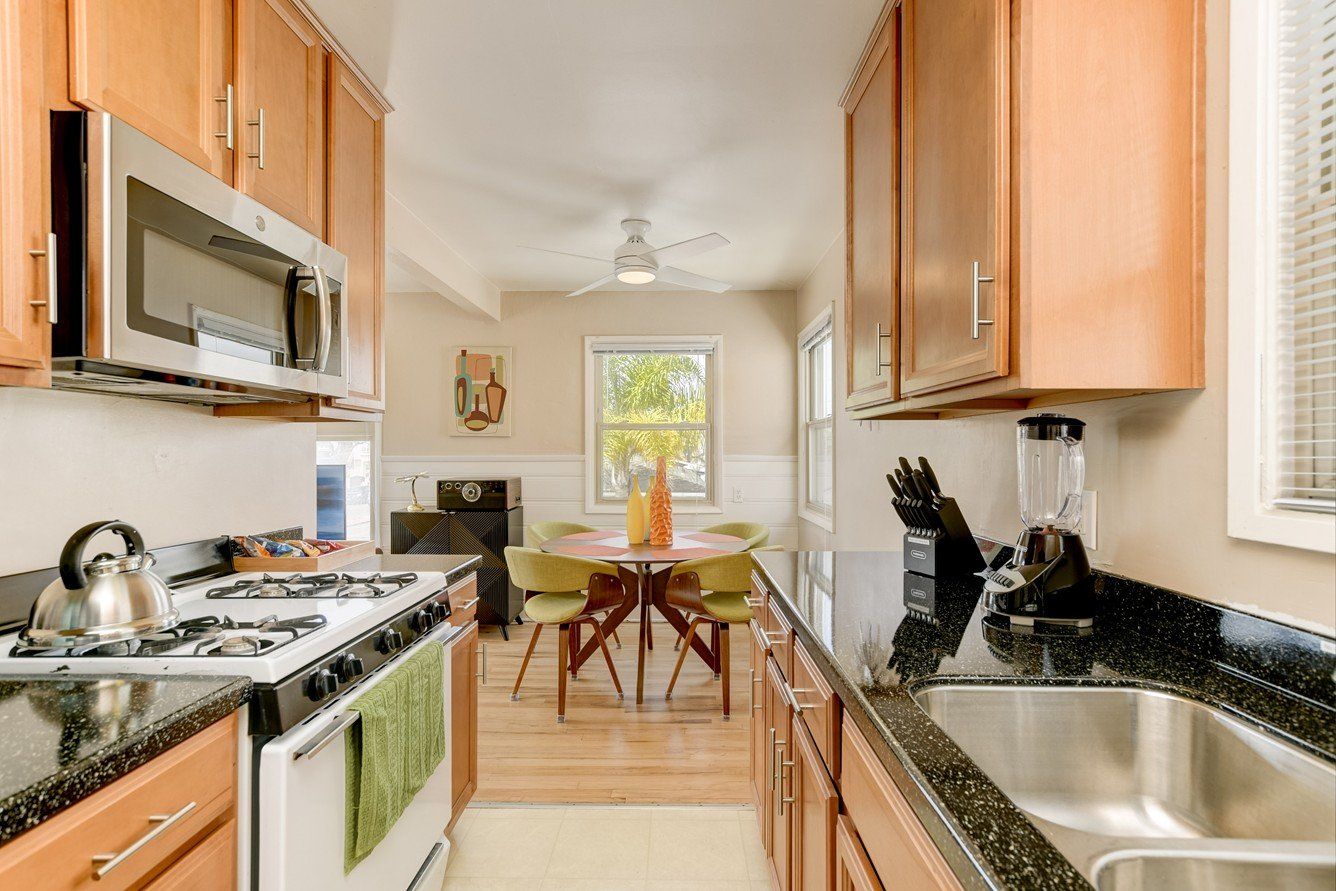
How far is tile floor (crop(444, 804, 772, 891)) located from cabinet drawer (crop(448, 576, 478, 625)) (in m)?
0.73

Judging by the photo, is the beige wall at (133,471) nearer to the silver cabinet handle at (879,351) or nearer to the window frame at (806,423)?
the silver cabinet handle at (879,351)

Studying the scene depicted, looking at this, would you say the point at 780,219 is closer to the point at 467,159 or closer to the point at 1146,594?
the point at 467,159

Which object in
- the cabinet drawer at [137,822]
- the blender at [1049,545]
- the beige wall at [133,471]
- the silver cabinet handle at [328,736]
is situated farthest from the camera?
the beige wall at [133,471]

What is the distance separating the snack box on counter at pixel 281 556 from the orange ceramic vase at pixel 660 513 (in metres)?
1.75

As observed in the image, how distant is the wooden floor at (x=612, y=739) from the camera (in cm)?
255

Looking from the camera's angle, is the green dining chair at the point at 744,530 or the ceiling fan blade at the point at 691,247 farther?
the green dining chair at the point at 744,530

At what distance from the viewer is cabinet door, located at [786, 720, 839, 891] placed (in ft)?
3.82

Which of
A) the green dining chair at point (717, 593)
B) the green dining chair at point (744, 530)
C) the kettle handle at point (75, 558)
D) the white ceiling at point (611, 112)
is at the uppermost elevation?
the white ceiling at point (611, 112)

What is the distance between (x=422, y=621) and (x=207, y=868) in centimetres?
77

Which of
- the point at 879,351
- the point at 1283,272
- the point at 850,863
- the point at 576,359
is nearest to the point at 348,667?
the point at 850,863

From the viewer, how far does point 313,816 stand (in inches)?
47.8

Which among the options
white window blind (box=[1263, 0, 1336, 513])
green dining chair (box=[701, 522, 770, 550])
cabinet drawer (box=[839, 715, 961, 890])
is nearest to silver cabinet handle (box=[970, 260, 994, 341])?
white window blind (box=[1263, 0, 1336, 513])

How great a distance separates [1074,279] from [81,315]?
1.69 metres

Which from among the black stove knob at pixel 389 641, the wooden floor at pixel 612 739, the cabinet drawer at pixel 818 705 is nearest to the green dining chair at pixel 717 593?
the wooden floor at pixel 612 739
